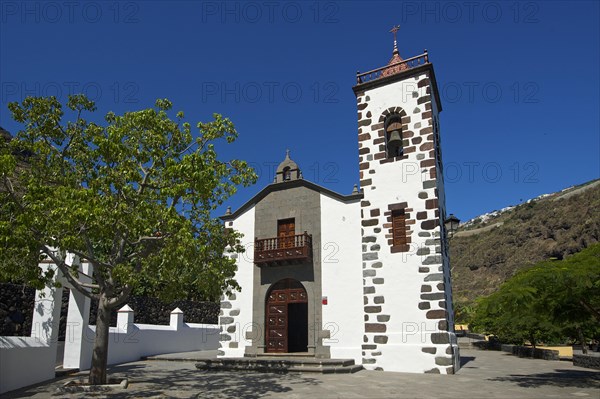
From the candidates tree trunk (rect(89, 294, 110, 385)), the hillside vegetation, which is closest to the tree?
tree trunk (rect(89, 294, 110, 385))

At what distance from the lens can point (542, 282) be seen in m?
9.34

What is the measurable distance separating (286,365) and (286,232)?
4852mm

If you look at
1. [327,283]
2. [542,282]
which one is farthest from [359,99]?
[542,282]

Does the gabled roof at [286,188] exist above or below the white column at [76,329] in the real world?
above

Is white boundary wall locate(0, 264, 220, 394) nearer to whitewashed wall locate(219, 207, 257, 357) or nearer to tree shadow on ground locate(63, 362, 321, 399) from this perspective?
tree shadow on ground locate(63, 362, 321, 399)

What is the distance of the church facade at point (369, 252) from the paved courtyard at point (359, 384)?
147 cm

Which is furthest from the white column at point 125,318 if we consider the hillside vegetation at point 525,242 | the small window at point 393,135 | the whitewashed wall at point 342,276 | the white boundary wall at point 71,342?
the hillside vegetation at point 525,242

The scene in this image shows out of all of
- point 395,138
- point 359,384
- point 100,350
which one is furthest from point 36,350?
point 395,138

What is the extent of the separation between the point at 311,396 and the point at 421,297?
5.95 meters

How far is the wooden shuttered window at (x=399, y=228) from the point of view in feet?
47.2

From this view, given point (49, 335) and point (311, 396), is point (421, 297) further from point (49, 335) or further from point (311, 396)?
→ point (49, 335)

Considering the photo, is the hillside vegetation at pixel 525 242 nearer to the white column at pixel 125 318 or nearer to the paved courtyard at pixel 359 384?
the paved courtyard at pixel 359 384

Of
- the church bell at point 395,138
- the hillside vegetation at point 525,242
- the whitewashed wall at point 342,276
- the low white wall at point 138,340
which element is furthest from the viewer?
the hillside vegetation at point 525,242

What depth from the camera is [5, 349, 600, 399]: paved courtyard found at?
29.4 ft
